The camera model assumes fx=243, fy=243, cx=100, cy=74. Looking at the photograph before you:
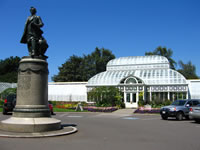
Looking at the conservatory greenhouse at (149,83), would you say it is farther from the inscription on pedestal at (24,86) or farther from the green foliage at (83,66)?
the inscription on pedestal at (24,86)

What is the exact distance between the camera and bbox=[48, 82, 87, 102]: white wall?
43312 millimetres

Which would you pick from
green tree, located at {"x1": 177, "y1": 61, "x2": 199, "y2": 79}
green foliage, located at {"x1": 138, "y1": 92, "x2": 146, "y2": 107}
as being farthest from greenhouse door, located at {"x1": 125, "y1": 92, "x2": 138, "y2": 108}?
green tree, located at {"x1": 177, "y1": 61, "x2": 199, "y2": 79}

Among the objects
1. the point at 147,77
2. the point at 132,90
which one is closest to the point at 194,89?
the point at 147,77

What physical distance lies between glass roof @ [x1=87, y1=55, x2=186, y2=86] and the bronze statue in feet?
90.4

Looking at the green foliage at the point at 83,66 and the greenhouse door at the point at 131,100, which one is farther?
the green foliage at the point at 83,66

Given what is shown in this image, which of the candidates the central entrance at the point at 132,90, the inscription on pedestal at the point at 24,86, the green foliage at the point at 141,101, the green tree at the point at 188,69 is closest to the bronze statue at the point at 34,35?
the inscription on pedestal at the point at 24,86

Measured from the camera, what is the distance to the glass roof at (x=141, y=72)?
1484 inches

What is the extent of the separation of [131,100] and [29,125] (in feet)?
95.6

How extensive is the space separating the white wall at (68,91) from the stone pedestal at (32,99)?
31925 millimetres

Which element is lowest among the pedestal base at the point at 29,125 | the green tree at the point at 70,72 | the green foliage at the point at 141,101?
the pedestal base at the point at 29,125

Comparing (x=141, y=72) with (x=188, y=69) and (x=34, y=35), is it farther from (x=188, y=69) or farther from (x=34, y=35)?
(x=188, y=69)

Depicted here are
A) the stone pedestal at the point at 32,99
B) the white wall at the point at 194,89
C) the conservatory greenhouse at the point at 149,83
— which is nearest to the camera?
the stone pedestal at the point at 32,99

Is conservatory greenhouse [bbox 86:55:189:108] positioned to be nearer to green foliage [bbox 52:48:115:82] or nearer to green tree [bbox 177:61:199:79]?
green foliage [bbox 52:48:115:82]

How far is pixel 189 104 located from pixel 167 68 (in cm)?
2305
